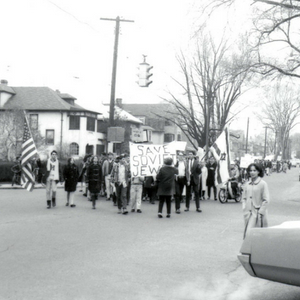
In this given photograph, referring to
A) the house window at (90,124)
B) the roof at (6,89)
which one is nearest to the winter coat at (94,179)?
the house window at (90,124)

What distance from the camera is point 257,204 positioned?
26.2ft

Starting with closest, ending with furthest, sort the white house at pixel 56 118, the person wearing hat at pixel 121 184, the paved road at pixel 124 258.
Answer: the paved road at pixel 124 258
the person wearing hat at pixel 121 184
the white house at pixel 56 118

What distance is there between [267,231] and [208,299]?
1305 mm

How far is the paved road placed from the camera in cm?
592

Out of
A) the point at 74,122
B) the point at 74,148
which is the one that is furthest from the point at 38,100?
the point at 74,148

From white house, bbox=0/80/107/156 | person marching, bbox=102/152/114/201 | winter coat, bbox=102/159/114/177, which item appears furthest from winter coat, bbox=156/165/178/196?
white house, bbox=0/80/107/156

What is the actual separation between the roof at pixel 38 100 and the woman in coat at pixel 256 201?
43.4 meters

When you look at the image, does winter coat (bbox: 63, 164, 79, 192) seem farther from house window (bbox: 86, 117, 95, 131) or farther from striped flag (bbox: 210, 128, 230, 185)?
house window (bbox: 86, 117, 95, 131)

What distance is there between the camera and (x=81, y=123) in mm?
51094

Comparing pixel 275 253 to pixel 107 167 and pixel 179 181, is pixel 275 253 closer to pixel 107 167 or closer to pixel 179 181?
pixel 179 181

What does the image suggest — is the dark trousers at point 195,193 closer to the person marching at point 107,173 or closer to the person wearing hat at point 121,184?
the person wearing hat at point 121,184

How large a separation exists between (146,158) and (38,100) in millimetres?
38934

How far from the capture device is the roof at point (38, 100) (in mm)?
50469

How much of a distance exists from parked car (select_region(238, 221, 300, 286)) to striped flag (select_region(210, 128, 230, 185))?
797 cm
